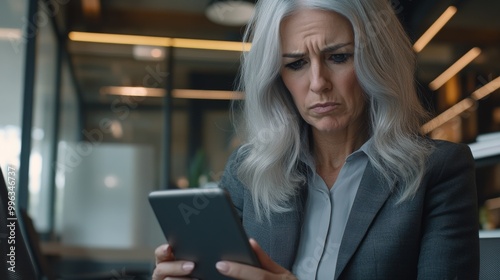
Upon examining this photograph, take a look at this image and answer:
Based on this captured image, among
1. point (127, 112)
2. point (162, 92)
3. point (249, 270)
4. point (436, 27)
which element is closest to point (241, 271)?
point (249, 270)

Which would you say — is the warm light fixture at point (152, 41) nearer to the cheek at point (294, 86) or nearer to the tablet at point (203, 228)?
the cheek at point (294, 86)

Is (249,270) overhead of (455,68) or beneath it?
beneath

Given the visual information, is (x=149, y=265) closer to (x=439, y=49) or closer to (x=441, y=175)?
(x=439, y=49)

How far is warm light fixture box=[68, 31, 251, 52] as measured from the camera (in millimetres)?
7641

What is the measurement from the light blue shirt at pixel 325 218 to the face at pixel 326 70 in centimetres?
10

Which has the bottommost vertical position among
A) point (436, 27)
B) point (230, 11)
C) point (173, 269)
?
point (173, 269)

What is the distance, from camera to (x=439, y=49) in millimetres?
6715

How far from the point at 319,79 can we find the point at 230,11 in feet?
17.9

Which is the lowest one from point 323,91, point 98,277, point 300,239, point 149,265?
point 149,265

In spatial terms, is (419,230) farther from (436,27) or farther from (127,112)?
(127,112)

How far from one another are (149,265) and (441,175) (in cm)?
606

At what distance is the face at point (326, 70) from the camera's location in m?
1.59

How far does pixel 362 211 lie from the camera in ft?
4.91

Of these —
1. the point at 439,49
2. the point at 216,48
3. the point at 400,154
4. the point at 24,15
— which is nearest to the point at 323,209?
the point at 400,154
